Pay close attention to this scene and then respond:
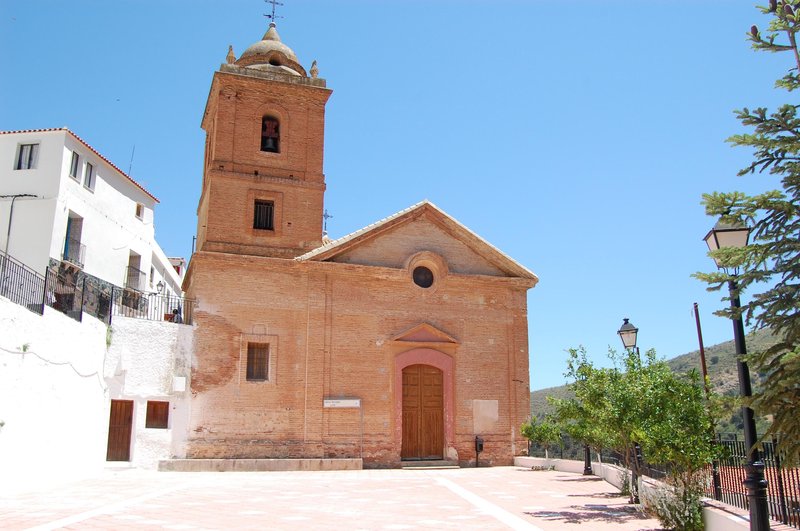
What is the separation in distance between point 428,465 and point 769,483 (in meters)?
12.3

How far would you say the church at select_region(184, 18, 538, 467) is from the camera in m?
19.5

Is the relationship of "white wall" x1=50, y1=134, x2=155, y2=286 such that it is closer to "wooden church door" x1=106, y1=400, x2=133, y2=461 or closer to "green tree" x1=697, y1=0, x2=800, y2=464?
"wooden church door" x1=106, y1=400, x2=133, y2=461

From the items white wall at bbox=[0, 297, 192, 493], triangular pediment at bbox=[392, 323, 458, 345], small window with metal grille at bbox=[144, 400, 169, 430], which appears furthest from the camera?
triangular pediment at bbox=[392, 323, 458, 345]

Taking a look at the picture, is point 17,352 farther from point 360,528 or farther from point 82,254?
point 82,254

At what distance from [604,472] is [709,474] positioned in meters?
5.64

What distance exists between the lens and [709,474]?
11039 millimetres

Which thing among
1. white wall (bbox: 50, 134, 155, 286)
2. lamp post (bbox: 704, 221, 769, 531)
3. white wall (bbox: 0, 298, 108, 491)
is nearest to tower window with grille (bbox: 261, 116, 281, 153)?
white wall (bbox: 50, 134, 155, 286)

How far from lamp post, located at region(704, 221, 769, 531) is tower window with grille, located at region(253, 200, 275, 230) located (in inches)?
643

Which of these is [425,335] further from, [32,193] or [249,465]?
[32,193]

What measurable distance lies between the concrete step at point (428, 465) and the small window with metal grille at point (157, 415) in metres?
6.93

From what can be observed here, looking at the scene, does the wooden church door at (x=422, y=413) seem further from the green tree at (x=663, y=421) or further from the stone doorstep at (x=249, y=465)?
the green tree at (x=663, y=421)

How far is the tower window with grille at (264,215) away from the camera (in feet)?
71.9

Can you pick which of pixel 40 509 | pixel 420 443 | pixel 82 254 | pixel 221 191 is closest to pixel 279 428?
pixel 420 443

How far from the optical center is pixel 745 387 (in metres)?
7.11
